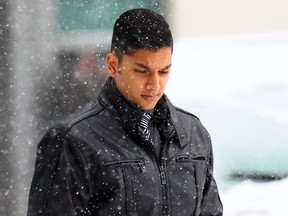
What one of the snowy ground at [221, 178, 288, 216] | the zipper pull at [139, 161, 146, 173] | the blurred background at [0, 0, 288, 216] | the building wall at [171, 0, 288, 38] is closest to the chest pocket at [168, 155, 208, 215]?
the zipper pull at [139, 161, 146, 173]

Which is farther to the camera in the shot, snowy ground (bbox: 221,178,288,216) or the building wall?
the building wall

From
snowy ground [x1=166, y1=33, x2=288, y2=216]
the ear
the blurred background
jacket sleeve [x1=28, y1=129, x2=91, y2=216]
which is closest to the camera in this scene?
jacket sleeve [x1=28, y1=129, x2=91, y2=216]

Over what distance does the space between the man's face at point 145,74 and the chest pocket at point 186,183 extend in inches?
9.8

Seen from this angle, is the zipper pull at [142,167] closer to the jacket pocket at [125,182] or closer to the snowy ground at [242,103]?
the jacket pocket at [125,182]

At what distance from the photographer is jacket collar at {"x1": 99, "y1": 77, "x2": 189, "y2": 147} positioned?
2453 millimetres

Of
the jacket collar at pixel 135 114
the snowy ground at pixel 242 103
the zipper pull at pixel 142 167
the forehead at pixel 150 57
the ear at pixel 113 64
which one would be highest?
the forehead at pixel 150 57

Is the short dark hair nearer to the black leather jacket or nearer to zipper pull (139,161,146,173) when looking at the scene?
the black leather jacket

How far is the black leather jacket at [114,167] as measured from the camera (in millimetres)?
2355

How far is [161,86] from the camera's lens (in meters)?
2.38

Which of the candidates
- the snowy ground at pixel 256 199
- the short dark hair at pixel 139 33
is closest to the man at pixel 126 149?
the short dark hair at pixel 139 33

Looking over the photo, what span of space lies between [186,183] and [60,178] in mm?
450

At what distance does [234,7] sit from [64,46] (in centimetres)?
136

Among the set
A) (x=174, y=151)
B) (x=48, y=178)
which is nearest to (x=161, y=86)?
(x=174, y=151)

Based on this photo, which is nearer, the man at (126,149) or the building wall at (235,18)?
the man at (126,149)
